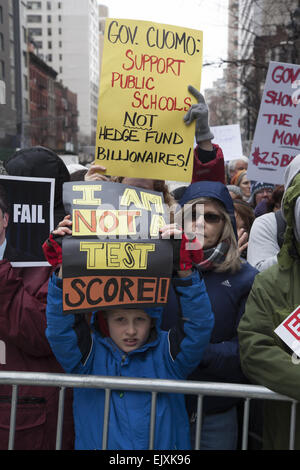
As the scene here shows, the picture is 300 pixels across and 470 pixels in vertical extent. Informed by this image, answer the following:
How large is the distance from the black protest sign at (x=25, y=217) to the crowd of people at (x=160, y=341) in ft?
0.17

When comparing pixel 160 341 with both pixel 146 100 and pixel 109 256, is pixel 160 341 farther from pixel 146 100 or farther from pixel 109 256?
pixel 146 100

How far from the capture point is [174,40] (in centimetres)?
270

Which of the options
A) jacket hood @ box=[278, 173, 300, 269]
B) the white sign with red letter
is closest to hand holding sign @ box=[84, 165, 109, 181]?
jacket hood @ box=[278, 173, 300, 269]

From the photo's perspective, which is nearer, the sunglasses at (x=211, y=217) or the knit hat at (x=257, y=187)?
the sunglasses at (x=211, y=217)

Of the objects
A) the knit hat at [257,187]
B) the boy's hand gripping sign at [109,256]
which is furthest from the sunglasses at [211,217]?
the knit hat at [257,187]

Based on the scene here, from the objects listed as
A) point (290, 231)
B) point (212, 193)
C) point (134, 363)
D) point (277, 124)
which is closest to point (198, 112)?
point (212, 193)

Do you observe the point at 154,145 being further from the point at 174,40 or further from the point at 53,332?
the point at 53,332

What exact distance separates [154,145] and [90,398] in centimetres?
133

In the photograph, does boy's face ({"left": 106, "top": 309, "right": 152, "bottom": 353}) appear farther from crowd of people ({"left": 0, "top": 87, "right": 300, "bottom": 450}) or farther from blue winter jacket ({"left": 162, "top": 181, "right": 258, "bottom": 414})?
blue winter jacket ({"left": 162, "top": 181, "right": 258, "bottom": 414})

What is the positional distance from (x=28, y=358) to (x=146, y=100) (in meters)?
1.46

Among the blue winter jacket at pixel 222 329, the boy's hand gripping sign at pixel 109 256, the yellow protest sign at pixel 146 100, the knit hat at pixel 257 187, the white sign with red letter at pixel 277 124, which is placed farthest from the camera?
the knit hat at pixel 257 187

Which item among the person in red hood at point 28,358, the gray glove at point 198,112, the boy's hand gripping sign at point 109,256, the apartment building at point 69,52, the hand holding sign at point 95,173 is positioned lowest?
the person in red hood at point 28,358

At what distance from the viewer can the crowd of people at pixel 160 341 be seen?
2.11 metres

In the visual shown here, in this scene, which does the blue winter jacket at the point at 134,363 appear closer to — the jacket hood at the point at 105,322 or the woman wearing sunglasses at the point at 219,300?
the jacket hood at the point at 105,322
